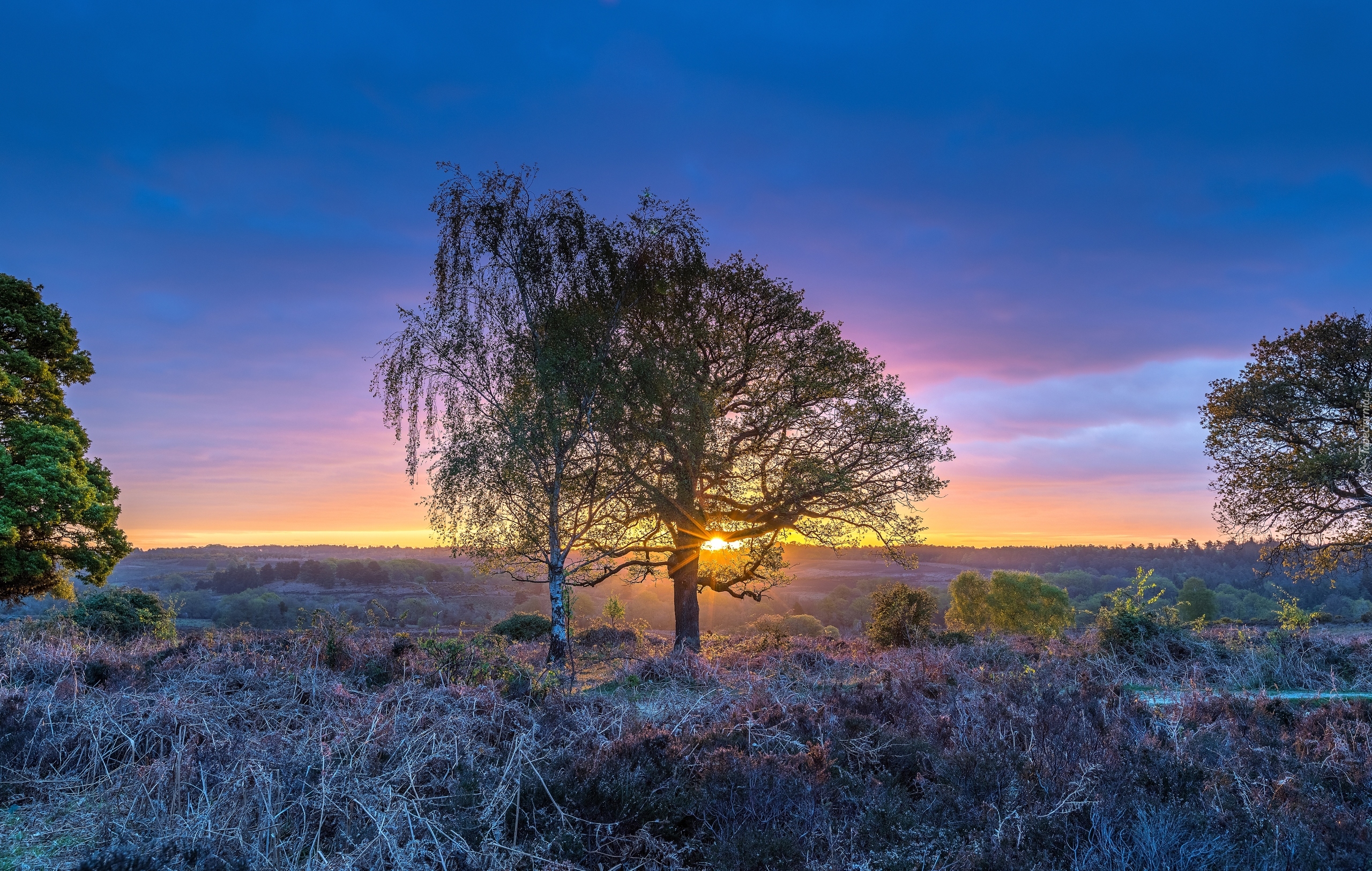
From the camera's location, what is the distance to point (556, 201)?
19.2 m

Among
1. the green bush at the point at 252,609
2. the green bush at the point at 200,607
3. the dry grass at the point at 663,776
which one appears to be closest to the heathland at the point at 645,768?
the dry grass at the point at 663,776

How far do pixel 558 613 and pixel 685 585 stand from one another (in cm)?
470

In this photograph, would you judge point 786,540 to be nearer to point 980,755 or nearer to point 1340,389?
point 980,755

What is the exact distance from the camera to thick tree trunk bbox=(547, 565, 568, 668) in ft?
57.0

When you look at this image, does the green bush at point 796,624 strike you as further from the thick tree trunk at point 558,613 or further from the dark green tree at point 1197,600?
the dark green tree at point 1197,600

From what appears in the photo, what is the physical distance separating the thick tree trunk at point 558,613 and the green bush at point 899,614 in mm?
10318

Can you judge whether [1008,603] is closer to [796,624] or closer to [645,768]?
[796,624]

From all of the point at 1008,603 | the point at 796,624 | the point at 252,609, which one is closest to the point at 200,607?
the point at 252,609

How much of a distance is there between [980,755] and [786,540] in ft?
48.1

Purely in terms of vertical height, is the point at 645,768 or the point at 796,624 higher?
the point at 645,768

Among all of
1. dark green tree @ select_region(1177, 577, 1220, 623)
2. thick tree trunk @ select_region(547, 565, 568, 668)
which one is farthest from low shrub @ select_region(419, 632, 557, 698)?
dark green tree @ select_region(1177, 577, 1220, 623)

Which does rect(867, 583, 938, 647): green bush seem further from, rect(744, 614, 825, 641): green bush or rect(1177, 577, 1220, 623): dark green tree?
rect(1177, 577, 1220, 623): dark green tree

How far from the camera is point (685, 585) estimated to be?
69.1 ft

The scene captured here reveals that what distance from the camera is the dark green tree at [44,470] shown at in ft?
65.3
